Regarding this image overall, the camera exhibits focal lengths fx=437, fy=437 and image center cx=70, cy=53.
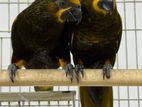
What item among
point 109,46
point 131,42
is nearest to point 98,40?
point 109,46

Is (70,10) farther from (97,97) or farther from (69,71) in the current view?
(97,97)

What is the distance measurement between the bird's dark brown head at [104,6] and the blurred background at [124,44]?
2.05ft

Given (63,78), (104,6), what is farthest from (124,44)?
(63,78)

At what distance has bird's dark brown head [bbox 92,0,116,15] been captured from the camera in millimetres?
1307

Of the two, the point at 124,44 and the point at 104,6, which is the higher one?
the point at 104,6

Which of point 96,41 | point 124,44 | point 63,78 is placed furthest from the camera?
point 124,44

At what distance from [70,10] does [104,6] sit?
105 millimetres

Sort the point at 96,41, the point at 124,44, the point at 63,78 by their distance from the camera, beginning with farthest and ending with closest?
the point at 124,44
the point at 96,41
the point at 63,78

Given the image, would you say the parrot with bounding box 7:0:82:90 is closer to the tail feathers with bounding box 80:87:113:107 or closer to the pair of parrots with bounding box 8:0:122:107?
the pair of parrots with bounding box 8:0:122:107

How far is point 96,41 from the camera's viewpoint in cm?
146

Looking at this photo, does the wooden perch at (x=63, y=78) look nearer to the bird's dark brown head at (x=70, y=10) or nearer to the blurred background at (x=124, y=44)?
the bird's dark brown head at (x=70, y=10)

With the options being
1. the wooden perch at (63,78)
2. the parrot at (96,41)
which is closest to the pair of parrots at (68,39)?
the parrot at (96,41)

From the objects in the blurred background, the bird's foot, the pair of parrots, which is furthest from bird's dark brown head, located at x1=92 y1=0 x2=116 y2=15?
the blurred background

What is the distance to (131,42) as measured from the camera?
199cm
